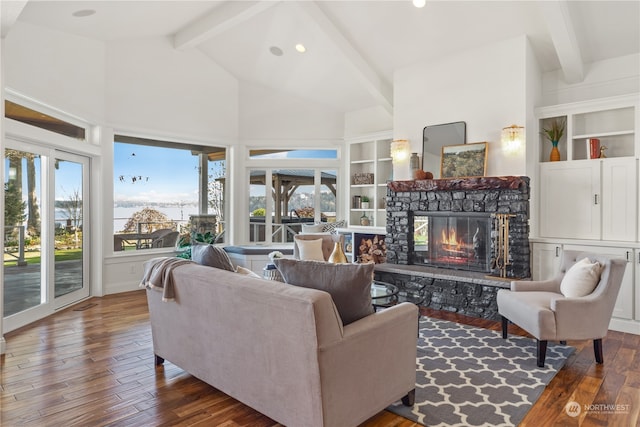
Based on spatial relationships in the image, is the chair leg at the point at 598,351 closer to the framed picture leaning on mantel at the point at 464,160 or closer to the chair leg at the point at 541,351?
the chair leg at the point at 541,351

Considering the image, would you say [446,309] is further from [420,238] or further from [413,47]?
[413,47]

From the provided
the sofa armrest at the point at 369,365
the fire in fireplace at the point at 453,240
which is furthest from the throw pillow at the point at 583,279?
the sofa armrest at the point at 369,365

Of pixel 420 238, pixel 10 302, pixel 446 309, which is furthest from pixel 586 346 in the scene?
pixel 10 302

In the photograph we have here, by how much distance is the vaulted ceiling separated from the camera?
4188 mm

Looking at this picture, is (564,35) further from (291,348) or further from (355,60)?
(291,348)

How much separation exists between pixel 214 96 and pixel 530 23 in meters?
4.81

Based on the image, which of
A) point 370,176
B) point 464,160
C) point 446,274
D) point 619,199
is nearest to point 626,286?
point 619,199

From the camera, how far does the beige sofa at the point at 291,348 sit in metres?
2.00

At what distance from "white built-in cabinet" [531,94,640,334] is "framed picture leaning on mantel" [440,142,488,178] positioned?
2.15 feet

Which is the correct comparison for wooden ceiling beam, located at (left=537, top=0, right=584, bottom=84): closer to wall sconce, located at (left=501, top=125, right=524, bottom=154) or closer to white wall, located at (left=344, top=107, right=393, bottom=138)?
wall sconce, located at (left=501, top=125, right=524, bottom=154)

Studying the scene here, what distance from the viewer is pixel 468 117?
505 centimetres

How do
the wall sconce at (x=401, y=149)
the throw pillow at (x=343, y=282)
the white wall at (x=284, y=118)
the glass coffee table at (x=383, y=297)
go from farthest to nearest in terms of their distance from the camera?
the white wall at (x=284, y=118)
the wall sconce at (x=401, y=149)
the glass coffee table at (x=383, y=297)
the throw pillow at (x=343, y=282)

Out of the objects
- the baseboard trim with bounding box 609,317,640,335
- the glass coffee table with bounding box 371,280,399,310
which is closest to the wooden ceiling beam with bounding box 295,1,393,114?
the glass coffee table with bounding box 371,280,399,310

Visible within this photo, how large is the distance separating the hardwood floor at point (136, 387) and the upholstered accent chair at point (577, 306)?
28 cm
